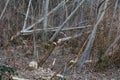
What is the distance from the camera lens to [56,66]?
5.29 meters

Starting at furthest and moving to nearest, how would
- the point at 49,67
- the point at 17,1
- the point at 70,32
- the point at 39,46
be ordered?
the point at 17,1
the point at 70,32
the point at 39,46
the point at 49,67

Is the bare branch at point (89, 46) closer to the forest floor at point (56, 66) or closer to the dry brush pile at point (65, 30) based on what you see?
the dry brush pile at point (65, 30)

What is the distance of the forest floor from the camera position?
491 centimetres

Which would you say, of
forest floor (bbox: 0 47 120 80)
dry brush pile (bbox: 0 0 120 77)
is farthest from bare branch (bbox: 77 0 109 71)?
forest floor (bbox: 0 47 120 80)

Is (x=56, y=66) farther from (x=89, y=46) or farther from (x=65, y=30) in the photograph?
(x=65, y=30)

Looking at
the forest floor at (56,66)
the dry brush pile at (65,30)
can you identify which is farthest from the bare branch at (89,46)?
the forest floor at (56,66)

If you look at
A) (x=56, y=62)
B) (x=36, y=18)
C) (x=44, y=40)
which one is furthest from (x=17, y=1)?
(x=56, y=62)

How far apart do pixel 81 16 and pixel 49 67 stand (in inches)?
73.6

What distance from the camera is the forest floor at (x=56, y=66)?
4912 mm

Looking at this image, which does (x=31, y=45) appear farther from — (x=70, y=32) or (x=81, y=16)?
(x=81, y=16)

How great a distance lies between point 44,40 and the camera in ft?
20.5

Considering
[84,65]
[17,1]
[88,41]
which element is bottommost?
[84,65]

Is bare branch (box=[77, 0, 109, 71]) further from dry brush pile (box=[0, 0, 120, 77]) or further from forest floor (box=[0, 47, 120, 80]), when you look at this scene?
forest floor (box=[0, 47, 120, 80])

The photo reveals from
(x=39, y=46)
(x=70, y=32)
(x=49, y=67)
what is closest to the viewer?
(x=49, y=67)
